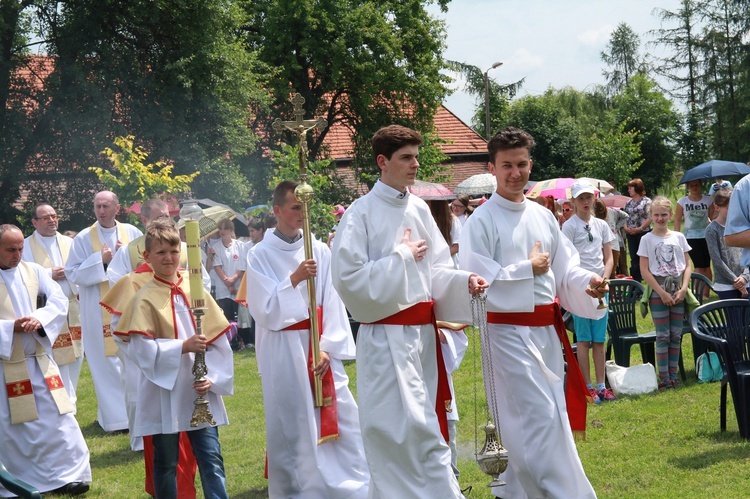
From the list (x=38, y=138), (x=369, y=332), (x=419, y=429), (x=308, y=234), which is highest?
(x=38, y=138)

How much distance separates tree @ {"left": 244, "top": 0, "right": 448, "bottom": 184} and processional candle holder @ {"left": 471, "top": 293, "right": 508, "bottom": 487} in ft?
86.8

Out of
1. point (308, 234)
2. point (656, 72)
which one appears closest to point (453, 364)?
point (308, 234)

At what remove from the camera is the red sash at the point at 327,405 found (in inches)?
258

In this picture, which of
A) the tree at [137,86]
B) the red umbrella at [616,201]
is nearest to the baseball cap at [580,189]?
the red umbrella at [616,201]

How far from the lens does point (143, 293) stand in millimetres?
6328

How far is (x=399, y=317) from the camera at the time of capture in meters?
5.57

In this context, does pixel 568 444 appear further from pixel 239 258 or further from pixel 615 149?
pixel 615 149

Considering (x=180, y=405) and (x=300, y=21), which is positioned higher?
(x=300, y=21)

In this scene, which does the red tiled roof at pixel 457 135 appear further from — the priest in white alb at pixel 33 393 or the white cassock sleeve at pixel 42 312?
the priest in white alb at pixel 33 393

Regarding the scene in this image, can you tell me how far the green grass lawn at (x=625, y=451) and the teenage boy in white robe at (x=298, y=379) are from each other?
80 centimetres

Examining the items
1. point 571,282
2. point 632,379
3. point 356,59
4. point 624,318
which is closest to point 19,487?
point 571,282

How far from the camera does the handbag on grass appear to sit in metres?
9.62

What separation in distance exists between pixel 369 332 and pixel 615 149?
1406 inches

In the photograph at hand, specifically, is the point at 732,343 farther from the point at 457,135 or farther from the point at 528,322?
the point at 457,135
